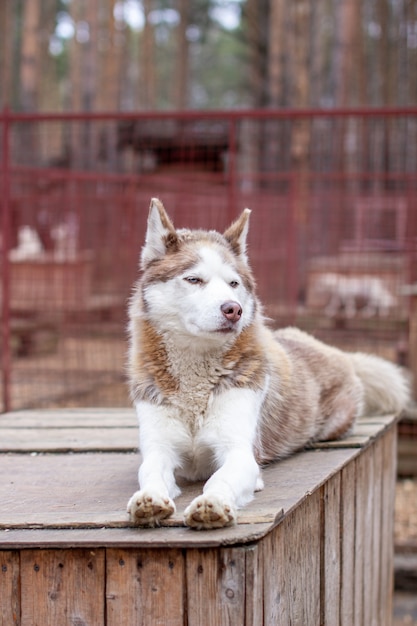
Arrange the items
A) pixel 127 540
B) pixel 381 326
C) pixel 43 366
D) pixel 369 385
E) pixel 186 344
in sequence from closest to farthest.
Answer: pixel 127 540 < pixel 186 344 < pixel 369 385 < pixel 381 326 < pixel 43 366

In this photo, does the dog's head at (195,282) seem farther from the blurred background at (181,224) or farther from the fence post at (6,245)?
the fence post at (6,245)

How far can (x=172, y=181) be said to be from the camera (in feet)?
35.7

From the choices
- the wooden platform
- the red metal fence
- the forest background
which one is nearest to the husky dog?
the wooden platform

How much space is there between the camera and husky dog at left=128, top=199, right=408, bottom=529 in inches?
122

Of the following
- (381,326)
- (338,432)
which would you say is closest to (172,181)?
(381,326)

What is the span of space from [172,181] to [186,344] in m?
7.75

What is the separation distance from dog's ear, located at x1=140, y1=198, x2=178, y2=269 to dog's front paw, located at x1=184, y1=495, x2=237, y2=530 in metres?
1.16

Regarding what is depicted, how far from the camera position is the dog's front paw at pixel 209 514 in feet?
8.29

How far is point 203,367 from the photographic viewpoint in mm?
3291

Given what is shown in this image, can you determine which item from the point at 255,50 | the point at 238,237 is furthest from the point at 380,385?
the point at 255,50

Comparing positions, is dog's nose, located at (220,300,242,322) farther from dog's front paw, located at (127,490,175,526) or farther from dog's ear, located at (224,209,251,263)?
dog's front paw, located at (127,490,175,526)

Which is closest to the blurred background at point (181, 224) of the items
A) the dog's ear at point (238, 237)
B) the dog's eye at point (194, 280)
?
the dog's ear at point (238, 237)

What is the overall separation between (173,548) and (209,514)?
0.13 meters

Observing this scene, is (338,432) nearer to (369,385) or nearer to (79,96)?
(369,385)
